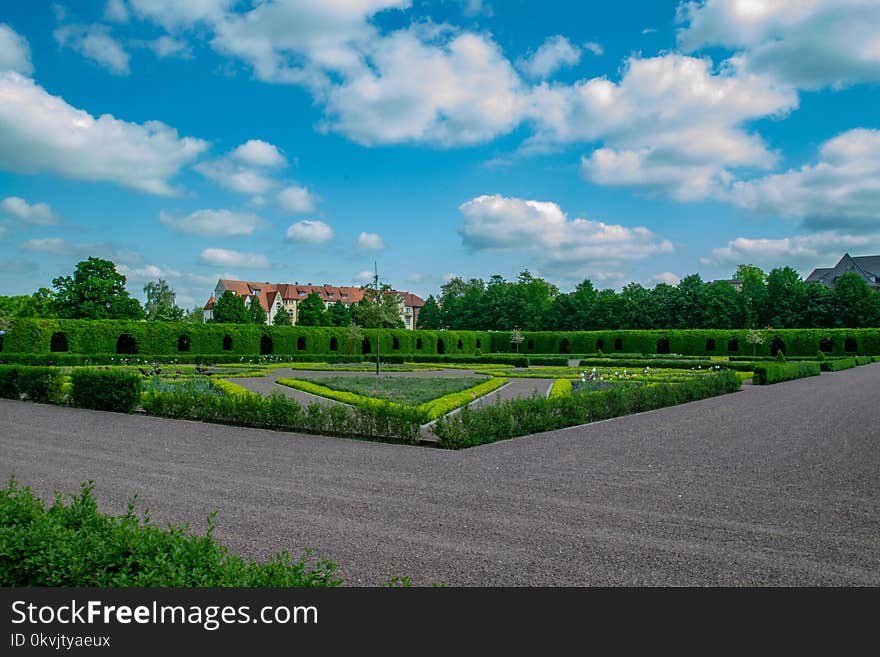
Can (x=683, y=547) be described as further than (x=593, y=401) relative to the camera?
No

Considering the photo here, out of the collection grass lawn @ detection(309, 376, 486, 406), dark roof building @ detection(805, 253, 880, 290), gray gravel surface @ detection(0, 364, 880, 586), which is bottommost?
gray gravel surface @ detection(0, 364, 880, 586)

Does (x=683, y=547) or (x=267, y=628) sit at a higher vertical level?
(x=267, y=628)

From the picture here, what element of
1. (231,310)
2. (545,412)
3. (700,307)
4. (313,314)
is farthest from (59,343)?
(700,307)

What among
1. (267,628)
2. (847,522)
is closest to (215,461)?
(267,628)

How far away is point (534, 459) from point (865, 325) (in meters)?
60.6

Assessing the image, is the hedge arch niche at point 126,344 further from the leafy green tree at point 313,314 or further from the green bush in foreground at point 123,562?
the leafy green tree at point 313,314

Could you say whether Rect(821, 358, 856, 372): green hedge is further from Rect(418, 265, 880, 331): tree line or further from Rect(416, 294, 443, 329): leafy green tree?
Rect(416, 294, 443, 329): leafy green tree

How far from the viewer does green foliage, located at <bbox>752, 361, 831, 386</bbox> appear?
21469mm

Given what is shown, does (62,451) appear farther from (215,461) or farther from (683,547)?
(683,547)

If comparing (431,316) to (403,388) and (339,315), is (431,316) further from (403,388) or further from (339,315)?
(403,388)

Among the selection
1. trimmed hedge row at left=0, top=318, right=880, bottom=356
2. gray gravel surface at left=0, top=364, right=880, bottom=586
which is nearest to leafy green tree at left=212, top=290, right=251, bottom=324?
trimmed hedge row at left=0, top=318, right=880, bottom=356

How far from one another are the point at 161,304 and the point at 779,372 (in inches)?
2859

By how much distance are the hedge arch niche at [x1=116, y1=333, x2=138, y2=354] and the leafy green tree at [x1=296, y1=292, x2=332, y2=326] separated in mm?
33757

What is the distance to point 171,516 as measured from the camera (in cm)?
548
